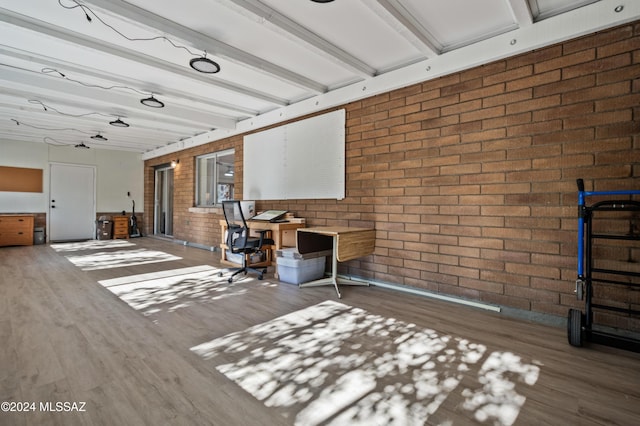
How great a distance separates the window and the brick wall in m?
3.97

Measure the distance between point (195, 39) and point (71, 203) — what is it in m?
8.18

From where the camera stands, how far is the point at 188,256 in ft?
20.4

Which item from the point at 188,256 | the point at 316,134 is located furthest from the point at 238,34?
the point at 188,256

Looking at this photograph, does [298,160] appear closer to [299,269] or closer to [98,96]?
[299,269]

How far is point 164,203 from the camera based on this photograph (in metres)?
9.55

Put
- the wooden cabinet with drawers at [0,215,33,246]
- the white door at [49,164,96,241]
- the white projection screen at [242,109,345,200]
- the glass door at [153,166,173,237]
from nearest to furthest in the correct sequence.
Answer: the white projection screen at [242,109,345,200], the wooden cabinet with drawers at [0,215,33,246], the white door at [49,164,96,241], the glass door at [153,166,173,237]

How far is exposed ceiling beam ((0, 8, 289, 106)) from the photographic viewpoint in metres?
2.84

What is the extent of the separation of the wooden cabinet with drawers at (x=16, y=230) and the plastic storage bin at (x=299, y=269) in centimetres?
744

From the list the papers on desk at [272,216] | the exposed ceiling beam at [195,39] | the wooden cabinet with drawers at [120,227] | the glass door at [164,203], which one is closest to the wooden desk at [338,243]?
the papers on desk at [272,216]

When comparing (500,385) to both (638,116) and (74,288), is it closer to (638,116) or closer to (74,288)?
(638,116)

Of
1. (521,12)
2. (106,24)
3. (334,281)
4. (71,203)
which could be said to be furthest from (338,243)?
(71,203)

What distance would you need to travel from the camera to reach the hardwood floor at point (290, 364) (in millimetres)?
1567

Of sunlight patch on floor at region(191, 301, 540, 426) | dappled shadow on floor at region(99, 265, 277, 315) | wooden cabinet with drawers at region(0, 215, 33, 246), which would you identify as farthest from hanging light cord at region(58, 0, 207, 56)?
wooden cabinet with drawers at region(0, 215, 33, 246)

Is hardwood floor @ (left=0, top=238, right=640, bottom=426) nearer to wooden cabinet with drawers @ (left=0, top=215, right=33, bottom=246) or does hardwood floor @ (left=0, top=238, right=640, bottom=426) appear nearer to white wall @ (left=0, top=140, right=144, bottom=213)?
wooden cabinet with drawers @ (left=0, top=215, right=33, bottom=246)
